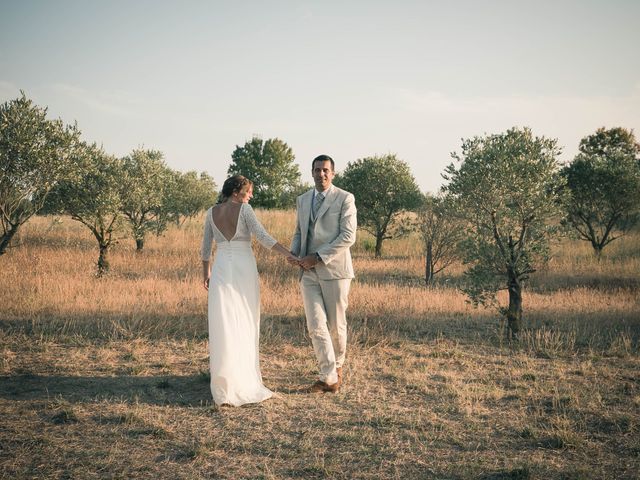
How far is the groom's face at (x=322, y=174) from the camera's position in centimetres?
655

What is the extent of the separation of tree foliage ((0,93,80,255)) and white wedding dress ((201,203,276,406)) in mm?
9362

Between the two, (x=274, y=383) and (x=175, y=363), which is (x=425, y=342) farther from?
(x=175, y=363)

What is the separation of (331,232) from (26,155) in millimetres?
10774

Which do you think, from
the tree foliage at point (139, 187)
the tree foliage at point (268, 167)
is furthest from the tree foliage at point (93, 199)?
the tree foliage at point (268, 167)

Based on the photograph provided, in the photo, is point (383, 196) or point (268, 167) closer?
point (383, 196)

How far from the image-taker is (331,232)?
658 centimetres

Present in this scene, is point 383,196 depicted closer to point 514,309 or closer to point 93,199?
point 93,199

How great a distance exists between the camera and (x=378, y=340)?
30.3ft

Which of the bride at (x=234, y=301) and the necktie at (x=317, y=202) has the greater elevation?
the necktie at (x=317, y=202)

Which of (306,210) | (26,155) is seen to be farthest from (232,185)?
(26,155)

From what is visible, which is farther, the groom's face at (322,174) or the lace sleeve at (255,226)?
the groom's face at (322,174)

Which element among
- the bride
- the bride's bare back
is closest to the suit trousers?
the bride

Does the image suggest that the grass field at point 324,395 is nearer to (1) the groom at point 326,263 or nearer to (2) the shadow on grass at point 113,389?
(2) the shadow on grass at point 113,389

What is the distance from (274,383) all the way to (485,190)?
6014 mm
